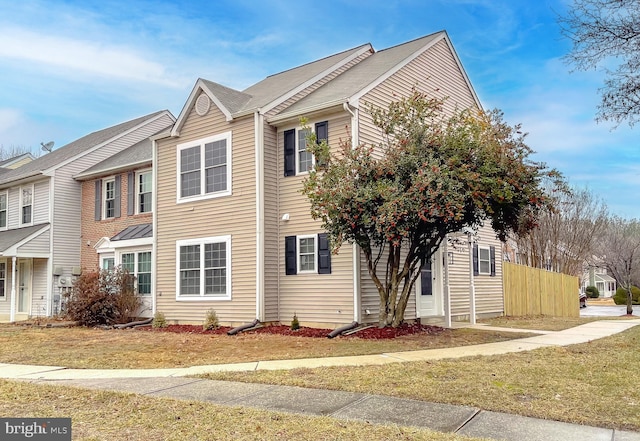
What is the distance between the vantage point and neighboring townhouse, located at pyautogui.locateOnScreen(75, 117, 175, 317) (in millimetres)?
18328

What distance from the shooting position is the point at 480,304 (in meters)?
18.0

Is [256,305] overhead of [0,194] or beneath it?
beneath

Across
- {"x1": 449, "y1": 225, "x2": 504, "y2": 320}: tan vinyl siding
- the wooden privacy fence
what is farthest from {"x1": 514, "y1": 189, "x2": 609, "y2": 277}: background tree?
{"x1": 449, "y1": 225, "x2": 504, "y2": 320}: tan vinyl siding

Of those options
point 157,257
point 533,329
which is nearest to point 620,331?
point 533,329

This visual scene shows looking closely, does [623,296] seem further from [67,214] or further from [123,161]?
[67,214]

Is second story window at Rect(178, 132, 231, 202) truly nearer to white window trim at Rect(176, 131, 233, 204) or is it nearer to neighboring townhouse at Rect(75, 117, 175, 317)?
white window trim at Rect(176, 131, 233, 204)

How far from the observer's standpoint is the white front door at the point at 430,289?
15023 mm

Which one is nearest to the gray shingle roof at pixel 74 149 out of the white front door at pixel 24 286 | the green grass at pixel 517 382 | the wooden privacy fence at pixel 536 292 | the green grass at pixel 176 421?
the white front door at pixel 24 286

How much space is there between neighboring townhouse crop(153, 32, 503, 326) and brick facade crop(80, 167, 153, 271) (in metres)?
3.35

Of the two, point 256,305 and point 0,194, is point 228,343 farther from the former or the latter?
point 0,194

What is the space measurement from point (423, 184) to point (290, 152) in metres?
5.07

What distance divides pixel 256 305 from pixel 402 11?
849cm

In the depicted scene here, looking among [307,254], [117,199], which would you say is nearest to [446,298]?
[307,254]

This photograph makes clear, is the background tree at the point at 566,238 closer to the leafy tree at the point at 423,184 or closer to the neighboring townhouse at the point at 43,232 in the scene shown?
the leafy tree at the point at 423,184
